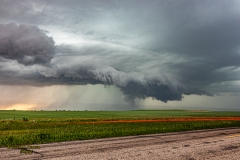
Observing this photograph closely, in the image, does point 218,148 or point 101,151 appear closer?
point 101,151

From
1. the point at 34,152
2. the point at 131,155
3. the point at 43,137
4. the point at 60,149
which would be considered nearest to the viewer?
the point at 131,155

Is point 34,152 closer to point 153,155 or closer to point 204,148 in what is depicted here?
point 153,155

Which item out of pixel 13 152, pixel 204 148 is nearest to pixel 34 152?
pixel 13 152

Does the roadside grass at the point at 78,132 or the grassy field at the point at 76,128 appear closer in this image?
the roadside grass at the point at 78,132

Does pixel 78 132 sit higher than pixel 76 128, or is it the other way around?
pixel 78 132

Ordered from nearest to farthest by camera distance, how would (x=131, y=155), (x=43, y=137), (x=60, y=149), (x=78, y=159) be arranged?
(x=78, y=159)
(x=131, y=155)
(x=60, y=149)
(x=43, y=137)

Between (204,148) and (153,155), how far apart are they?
9.87ft

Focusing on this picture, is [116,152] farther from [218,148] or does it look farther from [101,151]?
[218,148]

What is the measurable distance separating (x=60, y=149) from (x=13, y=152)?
1.87 m

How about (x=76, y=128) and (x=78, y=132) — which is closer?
(x=78, y=132)

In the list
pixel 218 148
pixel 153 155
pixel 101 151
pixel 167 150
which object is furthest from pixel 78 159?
pixel 218 148

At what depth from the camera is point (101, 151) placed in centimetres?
899

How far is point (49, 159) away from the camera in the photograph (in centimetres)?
761

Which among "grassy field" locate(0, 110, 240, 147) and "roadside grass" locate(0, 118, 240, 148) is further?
"grassy field" locate(0, 110, 240, 147)
